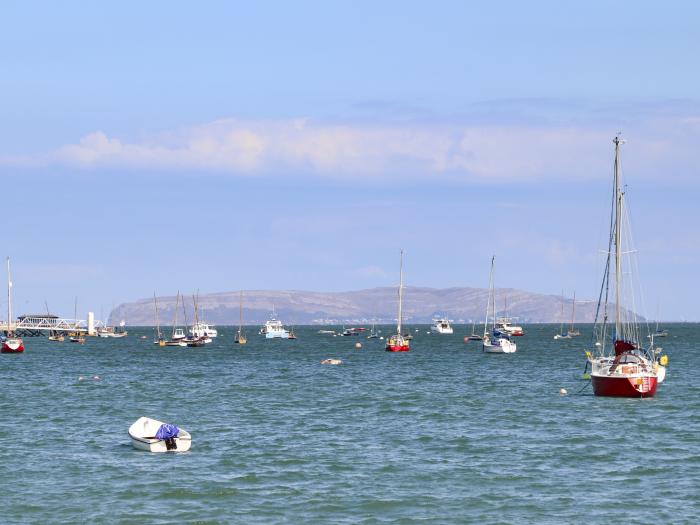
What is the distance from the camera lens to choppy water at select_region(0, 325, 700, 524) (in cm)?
4150

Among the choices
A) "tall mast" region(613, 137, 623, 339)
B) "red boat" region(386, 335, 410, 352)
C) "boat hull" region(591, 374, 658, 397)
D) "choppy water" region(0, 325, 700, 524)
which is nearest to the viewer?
"choppy water" region(0, 325, 700, 524)

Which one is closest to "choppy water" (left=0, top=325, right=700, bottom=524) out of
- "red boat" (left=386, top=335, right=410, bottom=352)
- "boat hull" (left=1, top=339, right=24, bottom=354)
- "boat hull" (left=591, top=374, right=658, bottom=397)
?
"boat hull" (left=591, top=374, right=658, bottom=397)

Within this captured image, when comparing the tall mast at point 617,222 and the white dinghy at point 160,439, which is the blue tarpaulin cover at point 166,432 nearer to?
the white dinghy at point 160,439

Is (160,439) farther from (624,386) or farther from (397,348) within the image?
(397,348)

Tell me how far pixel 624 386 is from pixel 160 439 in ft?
126

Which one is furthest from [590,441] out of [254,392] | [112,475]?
[254,392]

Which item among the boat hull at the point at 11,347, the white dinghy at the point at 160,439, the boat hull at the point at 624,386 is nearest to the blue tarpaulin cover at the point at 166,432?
the white dinghy at the point at 160,439

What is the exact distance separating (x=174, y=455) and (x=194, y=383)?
54380 mm

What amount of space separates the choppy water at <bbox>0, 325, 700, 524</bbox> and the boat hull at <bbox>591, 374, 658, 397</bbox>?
Answer: 0.74m

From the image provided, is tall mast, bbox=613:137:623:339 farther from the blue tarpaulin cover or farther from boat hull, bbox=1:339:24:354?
boat hull, bbox=1:339:24:354

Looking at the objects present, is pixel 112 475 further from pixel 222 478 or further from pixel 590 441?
pixel 590 441

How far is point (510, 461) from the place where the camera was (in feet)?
171

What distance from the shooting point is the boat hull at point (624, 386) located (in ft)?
261

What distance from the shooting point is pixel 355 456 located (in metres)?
53.8
